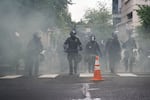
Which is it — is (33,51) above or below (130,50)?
below

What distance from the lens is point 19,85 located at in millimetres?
12094

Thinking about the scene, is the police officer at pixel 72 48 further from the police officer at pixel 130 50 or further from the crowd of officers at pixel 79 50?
the police officer at pixel 130 50

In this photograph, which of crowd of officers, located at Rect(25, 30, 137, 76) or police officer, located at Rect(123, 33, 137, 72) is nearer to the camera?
crowd of officers, located at Rect(25, 30, 137, 76)

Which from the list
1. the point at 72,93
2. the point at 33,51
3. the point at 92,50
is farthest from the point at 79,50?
the point at 72,93

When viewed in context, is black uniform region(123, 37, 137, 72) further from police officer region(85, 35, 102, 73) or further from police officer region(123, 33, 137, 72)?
police officer region(85, 35, 102, 73)

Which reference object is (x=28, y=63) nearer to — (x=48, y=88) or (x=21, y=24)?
(x=48, y=88)

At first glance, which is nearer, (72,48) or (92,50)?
(72,48)

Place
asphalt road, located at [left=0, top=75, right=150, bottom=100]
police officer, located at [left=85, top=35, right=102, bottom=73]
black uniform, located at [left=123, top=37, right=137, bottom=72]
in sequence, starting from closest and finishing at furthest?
asphalt road, located at [left=0, top=75, right=150, bottom=100]
police officer, located at [left=85, top=35, right=102, bottom=73]
black uniform, located at [left=123, top=37, right=137, bottom=72]

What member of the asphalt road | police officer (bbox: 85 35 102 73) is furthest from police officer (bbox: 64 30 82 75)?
the asphalt road

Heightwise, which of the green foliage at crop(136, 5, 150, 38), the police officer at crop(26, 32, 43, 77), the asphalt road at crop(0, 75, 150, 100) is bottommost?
the asphalt road at crop(0, 75, 150, 100)

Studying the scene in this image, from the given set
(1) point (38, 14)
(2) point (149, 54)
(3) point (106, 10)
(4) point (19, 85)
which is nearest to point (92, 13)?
(3) point (106, 10)

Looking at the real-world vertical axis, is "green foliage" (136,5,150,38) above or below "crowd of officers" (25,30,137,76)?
above

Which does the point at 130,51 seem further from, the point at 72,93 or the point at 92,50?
the point at 72,93

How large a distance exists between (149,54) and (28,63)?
696cm
